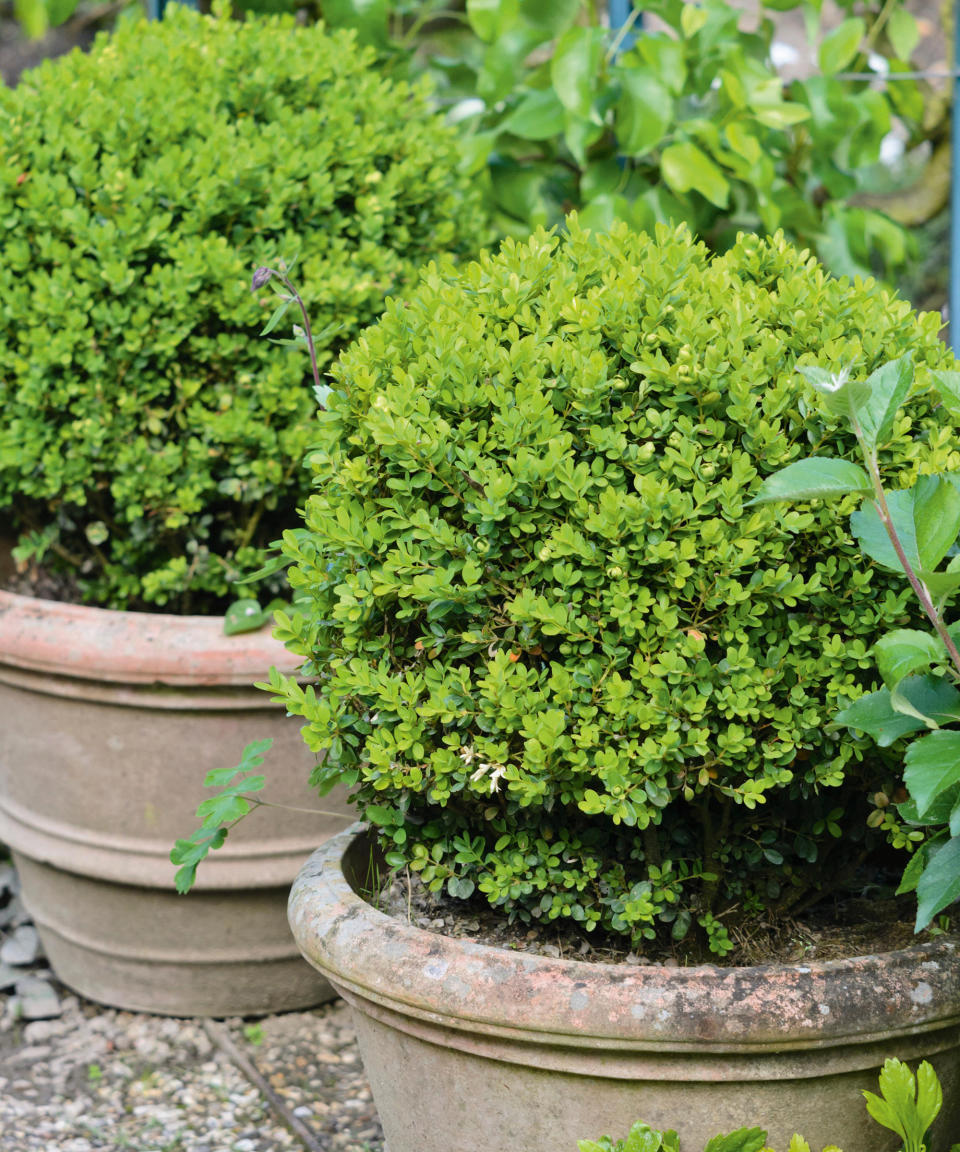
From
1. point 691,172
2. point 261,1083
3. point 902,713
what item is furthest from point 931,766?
point 691,172

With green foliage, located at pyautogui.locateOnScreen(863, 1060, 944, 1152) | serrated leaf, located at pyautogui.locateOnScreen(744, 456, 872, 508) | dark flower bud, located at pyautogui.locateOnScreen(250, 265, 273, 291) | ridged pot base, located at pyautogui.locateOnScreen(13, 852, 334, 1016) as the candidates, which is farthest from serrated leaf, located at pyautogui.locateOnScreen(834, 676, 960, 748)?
ridged pot base, located at pyautogui.locateOnScreen(13, 852, 334, 1016)

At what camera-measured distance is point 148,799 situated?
2209mm

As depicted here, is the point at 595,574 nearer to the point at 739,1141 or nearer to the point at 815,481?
the point at 815,481

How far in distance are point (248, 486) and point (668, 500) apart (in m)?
1.08

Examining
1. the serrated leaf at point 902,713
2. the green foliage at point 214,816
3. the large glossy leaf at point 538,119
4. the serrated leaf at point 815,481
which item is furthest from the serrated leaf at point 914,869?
the large glossy leaf at point 538,119

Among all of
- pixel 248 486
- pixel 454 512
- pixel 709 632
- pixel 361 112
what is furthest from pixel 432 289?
pixel 361 112

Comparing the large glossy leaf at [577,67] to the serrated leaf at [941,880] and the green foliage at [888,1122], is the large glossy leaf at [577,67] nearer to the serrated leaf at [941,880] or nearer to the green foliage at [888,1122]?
the serrated leaf at [941,880]

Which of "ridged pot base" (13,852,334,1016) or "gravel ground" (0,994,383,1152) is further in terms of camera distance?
"ridged pot base" (13,852,334,1016)

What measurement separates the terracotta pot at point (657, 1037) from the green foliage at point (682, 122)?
1.78 metres

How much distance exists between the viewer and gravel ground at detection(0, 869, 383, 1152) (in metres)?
2.02

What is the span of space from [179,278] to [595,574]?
112 cm

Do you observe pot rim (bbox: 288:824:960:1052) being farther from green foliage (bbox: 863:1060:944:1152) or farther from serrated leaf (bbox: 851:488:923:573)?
serrated leaf (bbox: 851:488:923:573)

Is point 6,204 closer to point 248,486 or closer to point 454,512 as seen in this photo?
point 248,486

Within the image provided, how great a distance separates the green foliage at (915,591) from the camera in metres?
1.16
